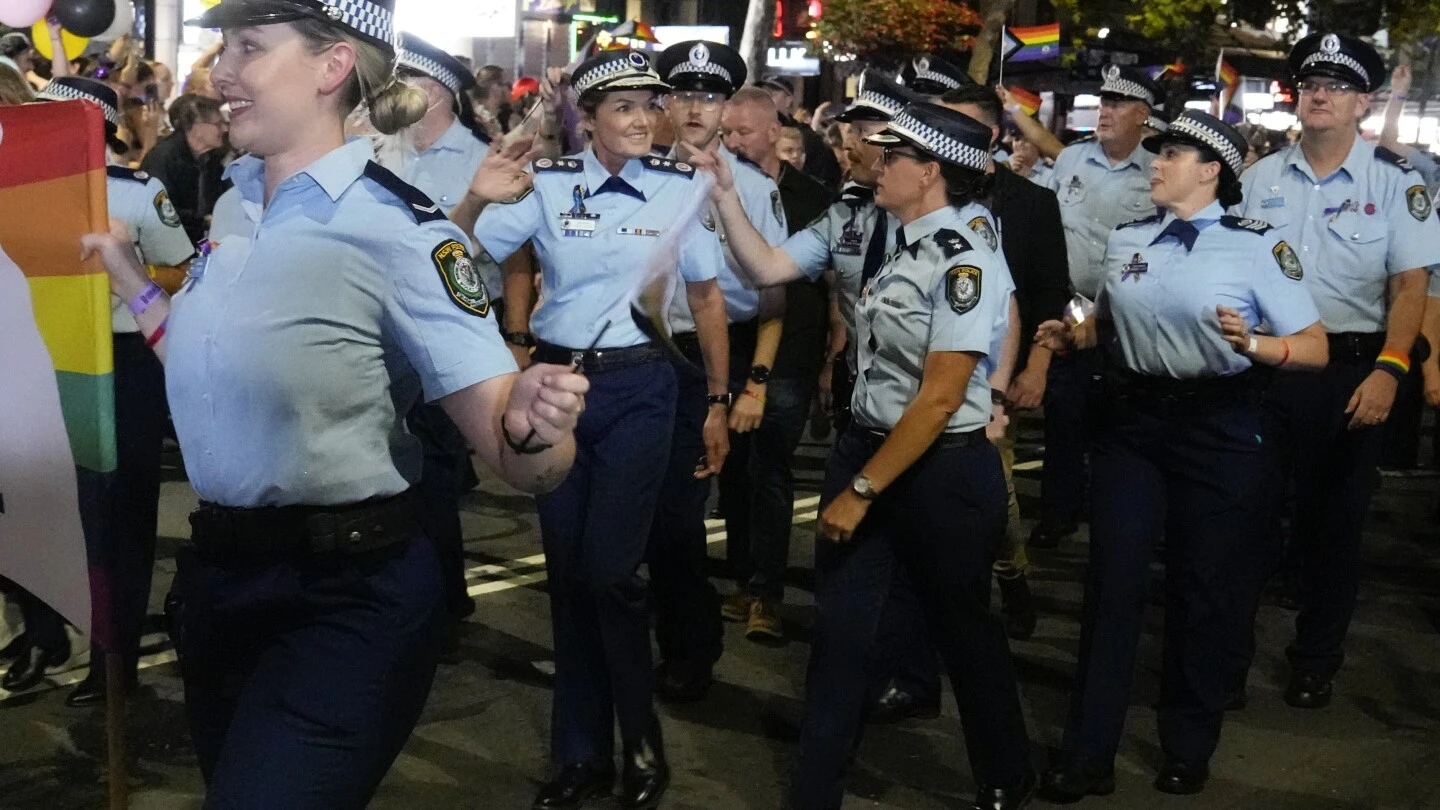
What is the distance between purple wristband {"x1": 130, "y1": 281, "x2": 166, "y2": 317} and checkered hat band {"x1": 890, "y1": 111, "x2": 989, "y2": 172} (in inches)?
84.2

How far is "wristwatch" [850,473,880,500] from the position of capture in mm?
4598

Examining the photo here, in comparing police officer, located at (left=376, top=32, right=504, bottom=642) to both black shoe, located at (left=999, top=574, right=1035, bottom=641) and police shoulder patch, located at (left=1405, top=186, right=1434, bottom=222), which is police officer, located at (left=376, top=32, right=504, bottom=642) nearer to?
black shoe, located at (left=999, top=574, right=1035, bottom=641)

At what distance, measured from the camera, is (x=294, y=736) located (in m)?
2.88

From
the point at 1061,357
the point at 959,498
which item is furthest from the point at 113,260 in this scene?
the point at 1061,357

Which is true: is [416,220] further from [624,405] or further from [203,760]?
[624,405]

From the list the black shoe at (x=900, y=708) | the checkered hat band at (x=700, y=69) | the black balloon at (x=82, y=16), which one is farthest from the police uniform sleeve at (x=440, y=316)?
the black balloon at (x=82, y=16)

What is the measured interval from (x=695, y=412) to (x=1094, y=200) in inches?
127

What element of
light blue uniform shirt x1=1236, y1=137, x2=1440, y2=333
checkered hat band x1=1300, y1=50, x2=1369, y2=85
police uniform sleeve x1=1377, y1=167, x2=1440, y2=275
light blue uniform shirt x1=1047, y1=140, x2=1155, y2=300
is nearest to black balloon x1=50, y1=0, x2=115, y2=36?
light blue uniform shirt x1=1047, y1=140, x2=1155, y2=300

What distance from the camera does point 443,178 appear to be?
269 inches

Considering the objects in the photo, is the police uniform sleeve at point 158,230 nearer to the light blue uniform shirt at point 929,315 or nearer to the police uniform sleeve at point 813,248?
the police uniform sleeve at point 813,248

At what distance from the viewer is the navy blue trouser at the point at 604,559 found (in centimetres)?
505

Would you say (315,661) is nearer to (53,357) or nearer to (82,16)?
(53,357)

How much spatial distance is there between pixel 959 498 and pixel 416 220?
217cm

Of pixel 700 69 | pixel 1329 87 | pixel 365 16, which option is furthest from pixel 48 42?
pixel 365 16
